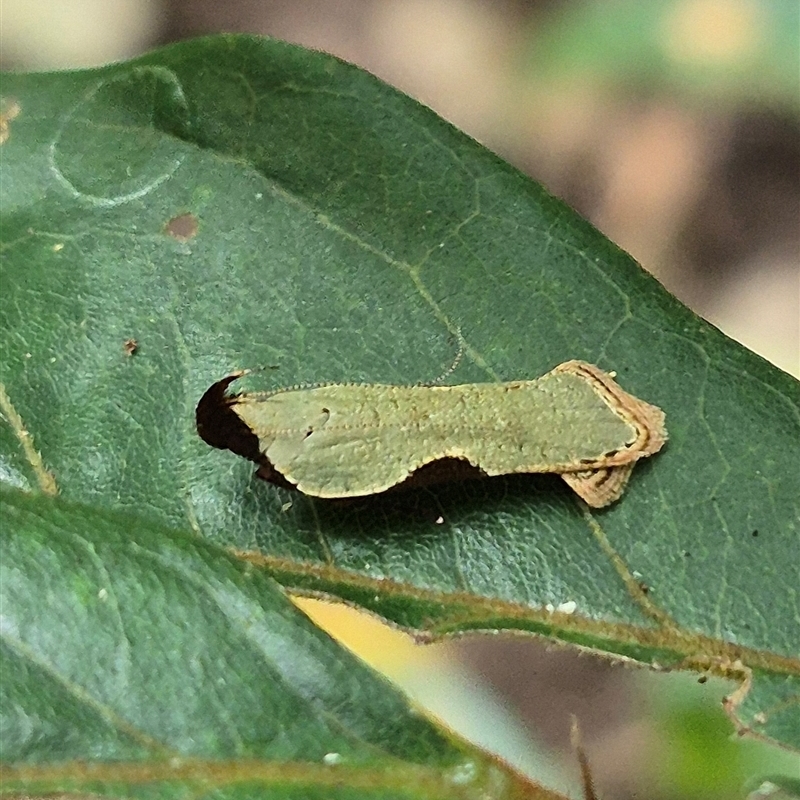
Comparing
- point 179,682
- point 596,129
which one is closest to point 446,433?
point 179,682

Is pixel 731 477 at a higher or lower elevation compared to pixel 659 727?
higher

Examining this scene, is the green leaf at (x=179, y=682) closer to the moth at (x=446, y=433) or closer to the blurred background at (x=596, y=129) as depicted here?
the moth at (x=446, y=433)

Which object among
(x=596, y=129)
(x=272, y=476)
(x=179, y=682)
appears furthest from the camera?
(x=596, y=129)

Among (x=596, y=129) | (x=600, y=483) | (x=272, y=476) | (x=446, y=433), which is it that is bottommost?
(x=272, y=476)

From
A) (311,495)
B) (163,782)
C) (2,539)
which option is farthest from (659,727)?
(2,539)

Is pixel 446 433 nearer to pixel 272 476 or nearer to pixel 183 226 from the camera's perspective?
pixel 272 476

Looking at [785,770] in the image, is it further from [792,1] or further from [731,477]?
[792,1]

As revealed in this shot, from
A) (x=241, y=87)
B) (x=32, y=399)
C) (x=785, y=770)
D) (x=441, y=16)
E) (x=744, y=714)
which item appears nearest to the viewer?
(x=744, y=714)
